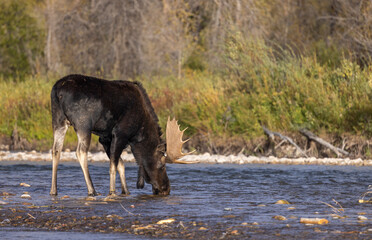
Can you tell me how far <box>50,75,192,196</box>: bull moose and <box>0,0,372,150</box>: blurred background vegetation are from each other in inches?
259

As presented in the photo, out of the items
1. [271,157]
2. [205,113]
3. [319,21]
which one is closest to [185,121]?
[205,113]

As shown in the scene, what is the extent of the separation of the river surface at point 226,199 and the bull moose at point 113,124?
0.42 meters

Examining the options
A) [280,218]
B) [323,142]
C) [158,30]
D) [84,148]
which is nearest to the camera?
[280,218]

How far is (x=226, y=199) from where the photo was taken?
32.5ft

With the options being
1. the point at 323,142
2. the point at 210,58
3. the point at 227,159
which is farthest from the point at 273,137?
the point at 210,58

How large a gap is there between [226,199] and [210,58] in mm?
18433

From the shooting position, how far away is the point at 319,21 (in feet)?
94.1

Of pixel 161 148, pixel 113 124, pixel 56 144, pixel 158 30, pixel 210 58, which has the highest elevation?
pixel 158 30

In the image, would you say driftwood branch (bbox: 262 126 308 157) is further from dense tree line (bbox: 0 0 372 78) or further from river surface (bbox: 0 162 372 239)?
dense tree line (bbox: 0 0 372 78)

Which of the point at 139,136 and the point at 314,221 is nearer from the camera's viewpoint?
the point at 314,221

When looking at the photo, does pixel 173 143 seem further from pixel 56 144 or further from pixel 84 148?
pixel 56 144

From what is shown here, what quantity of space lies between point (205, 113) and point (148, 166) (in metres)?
7.65

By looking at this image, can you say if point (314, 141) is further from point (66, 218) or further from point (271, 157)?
point (66, 218)

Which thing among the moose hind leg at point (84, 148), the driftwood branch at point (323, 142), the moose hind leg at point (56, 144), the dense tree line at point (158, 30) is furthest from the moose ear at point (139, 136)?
the dense tree line at point (158, 30)
